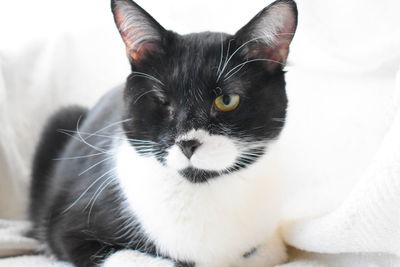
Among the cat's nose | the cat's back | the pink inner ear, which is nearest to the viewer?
the cat's nose

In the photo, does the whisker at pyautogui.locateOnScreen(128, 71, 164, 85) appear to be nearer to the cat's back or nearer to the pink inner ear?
the pink inner ear

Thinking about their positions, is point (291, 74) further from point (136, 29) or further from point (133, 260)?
point (133, 260)

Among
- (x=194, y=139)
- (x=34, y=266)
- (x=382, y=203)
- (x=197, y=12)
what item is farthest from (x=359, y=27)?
(x=34, y=266)

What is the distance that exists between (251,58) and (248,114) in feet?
0.42

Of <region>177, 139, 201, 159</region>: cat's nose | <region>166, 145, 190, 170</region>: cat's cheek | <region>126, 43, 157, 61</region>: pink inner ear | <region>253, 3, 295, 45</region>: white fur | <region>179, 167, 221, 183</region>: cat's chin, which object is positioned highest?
<region>253, 3, 295, 45</region>: white fur

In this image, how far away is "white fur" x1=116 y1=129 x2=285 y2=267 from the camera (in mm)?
1089

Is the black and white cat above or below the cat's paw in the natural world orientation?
above

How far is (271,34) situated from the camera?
1.03 metres

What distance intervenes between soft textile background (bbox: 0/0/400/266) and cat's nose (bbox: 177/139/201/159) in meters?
0.33

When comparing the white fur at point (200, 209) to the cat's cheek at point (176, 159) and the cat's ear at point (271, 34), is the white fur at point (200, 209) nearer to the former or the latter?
the cat's cheek at point (176, 159)

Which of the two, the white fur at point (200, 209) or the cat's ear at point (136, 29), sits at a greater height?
the cat's ear at point (136, 29)

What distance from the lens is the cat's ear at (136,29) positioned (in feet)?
3.32

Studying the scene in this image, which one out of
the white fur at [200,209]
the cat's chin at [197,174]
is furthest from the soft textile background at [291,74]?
the cat's chin at [197,174]

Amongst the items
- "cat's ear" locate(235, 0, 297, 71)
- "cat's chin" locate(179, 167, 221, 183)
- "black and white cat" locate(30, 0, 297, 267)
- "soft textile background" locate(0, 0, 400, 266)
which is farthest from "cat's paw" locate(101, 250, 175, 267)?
"cat's ear" locate(235, 0, 297, 71)
